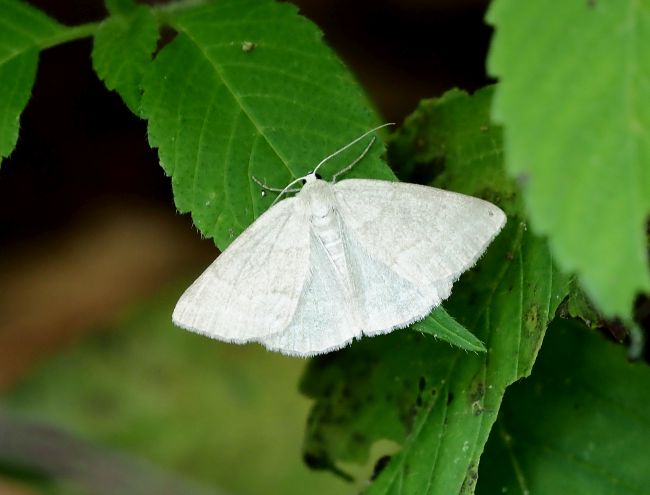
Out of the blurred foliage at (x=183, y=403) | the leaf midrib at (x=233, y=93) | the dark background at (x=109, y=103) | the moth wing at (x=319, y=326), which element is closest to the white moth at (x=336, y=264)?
the moth wing at (x=319, y=326)

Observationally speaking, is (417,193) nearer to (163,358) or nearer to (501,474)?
(501,474)

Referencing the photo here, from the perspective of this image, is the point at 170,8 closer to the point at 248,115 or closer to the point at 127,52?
the point at 127,52

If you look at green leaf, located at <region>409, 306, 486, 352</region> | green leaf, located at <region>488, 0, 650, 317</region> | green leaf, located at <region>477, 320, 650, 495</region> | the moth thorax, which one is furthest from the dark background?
green leaf, located at <region>488, 0, 650, 317</region>

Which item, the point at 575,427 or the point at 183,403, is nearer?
the point at 575,427

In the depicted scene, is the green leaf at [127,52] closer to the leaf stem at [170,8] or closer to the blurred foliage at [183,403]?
Result: the leaf stem at [170,8]

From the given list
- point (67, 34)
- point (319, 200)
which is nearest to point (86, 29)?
→ point (67, 34)
